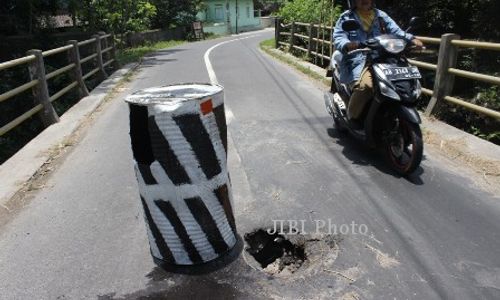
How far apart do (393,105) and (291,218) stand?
1767 mm

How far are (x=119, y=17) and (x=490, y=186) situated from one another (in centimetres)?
2162

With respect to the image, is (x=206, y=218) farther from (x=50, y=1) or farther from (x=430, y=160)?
(x=50, y=1)

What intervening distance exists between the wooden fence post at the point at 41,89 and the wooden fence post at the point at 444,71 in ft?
19.2

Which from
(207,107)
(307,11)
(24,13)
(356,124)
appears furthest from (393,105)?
(24,13)

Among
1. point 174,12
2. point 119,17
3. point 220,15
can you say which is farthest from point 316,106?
point 220,15

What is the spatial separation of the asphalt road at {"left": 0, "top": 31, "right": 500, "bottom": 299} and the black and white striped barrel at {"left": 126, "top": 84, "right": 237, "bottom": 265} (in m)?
0.22

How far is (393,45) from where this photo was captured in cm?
477

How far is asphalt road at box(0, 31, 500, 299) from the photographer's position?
121 inches

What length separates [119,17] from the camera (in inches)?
908

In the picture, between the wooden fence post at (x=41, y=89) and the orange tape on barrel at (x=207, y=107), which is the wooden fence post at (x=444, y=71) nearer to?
the orange tape on barrel at (x=207, y=107)

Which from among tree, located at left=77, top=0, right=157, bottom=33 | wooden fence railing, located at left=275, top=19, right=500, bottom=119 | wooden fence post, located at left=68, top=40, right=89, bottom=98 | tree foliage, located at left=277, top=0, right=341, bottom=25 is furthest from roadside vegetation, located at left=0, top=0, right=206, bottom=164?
wooden fence railing, located at left=275, top=19, right=500, bottom=119

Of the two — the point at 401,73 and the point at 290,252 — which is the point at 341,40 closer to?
the point at 401,73

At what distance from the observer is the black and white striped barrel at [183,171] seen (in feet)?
9.80

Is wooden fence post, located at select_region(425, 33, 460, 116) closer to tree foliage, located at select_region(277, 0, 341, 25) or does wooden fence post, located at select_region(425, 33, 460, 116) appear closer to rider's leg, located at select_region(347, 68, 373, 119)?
rider's leg, located at select_region(347, 68, 373, 119)
